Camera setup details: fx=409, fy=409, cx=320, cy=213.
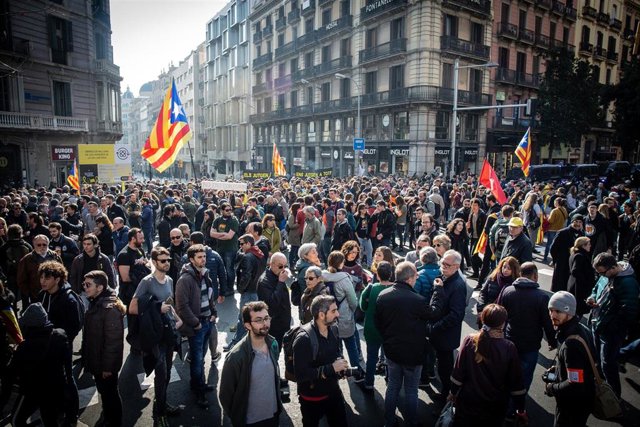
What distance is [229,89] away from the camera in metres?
58.1

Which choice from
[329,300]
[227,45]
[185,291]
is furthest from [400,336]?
[227,45]

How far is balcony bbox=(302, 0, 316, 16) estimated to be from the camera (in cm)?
3925

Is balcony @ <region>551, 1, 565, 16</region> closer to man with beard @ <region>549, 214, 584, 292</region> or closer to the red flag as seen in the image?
the red flag

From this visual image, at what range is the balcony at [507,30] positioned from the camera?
1271 inches

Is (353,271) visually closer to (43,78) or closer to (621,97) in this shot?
(43,78)

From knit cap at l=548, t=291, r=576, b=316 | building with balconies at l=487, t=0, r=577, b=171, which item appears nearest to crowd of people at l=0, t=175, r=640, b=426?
knit cap at l=548, t=291, r=576, b=316

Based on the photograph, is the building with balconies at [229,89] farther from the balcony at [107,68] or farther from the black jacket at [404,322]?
the black jacket at [404,322]

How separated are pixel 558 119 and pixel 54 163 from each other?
37.7 metres

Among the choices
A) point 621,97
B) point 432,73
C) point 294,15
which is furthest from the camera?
point 294,15

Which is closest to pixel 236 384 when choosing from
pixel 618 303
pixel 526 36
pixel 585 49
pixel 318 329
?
pixel 318 329

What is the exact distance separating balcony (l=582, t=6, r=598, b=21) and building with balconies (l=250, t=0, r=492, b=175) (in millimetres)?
16962

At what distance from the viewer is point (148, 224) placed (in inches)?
448

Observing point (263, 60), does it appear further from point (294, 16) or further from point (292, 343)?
point (292, 343)

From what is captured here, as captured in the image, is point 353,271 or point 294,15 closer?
point 353,271
